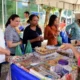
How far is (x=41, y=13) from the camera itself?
7.96m

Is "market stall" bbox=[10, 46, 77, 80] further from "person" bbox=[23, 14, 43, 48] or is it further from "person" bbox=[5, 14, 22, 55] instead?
"person" bbox=[23, 14, 43, 48]

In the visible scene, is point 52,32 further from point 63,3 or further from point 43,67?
point 43,67

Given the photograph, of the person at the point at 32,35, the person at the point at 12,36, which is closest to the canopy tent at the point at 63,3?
the person at the point at 32,35

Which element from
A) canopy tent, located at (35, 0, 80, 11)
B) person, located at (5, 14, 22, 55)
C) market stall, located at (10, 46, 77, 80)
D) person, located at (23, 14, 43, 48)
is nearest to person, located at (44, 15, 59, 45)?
canopy tent, located at (35, 0, 80, 11)

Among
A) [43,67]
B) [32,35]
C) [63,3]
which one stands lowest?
[43,67]

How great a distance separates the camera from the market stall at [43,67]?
1.62 meters

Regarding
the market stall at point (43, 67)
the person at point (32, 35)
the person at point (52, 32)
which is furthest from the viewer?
the person at point (52, 32)

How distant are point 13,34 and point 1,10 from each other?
15.8 feet

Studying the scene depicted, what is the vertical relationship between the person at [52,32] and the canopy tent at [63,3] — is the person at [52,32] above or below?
below

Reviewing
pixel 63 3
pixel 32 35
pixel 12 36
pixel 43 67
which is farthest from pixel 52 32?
pixel 43 67

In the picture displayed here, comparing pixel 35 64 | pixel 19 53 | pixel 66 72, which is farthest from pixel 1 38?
pixel 66 72

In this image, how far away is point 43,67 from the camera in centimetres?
185

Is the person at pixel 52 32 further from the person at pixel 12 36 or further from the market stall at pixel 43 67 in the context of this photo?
the market stall at pixel 43 67

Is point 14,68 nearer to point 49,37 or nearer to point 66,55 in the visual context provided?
point 66,55
